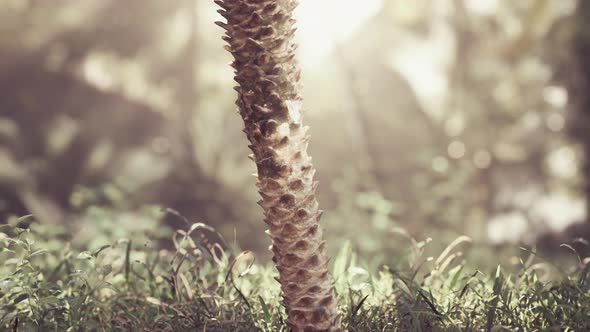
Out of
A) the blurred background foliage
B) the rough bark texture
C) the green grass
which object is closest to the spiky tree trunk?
the blurred background foliage

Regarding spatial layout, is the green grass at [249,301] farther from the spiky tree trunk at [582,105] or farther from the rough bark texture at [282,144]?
the spiky tree trunk at [582,105]

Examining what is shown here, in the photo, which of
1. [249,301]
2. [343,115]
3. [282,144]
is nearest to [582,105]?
[343,115]

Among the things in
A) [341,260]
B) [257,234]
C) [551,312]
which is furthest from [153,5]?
[551,312]

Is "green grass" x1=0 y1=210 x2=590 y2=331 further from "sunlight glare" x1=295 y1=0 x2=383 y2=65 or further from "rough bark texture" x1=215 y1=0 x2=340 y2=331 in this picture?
"sunlight glare" x1=295 y1=0 x2=383 y2=65

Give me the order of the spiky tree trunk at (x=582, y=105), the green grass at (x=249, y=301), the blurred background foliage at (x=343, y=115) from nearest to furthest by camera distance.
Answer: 1. the green grass at (x=249, y=301)
2. the blurred background foliage at (x=343, y=115)
3. the spiky tree trunk at (x=582, y=105)

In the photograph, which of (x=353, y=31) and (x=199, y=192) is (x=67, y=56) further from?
(x=353, y=31)

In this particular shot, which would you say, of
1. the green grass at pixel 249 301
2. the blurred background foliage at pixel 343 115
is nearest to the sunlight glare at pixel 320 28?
the blurred background foliage at pixel 343 115
